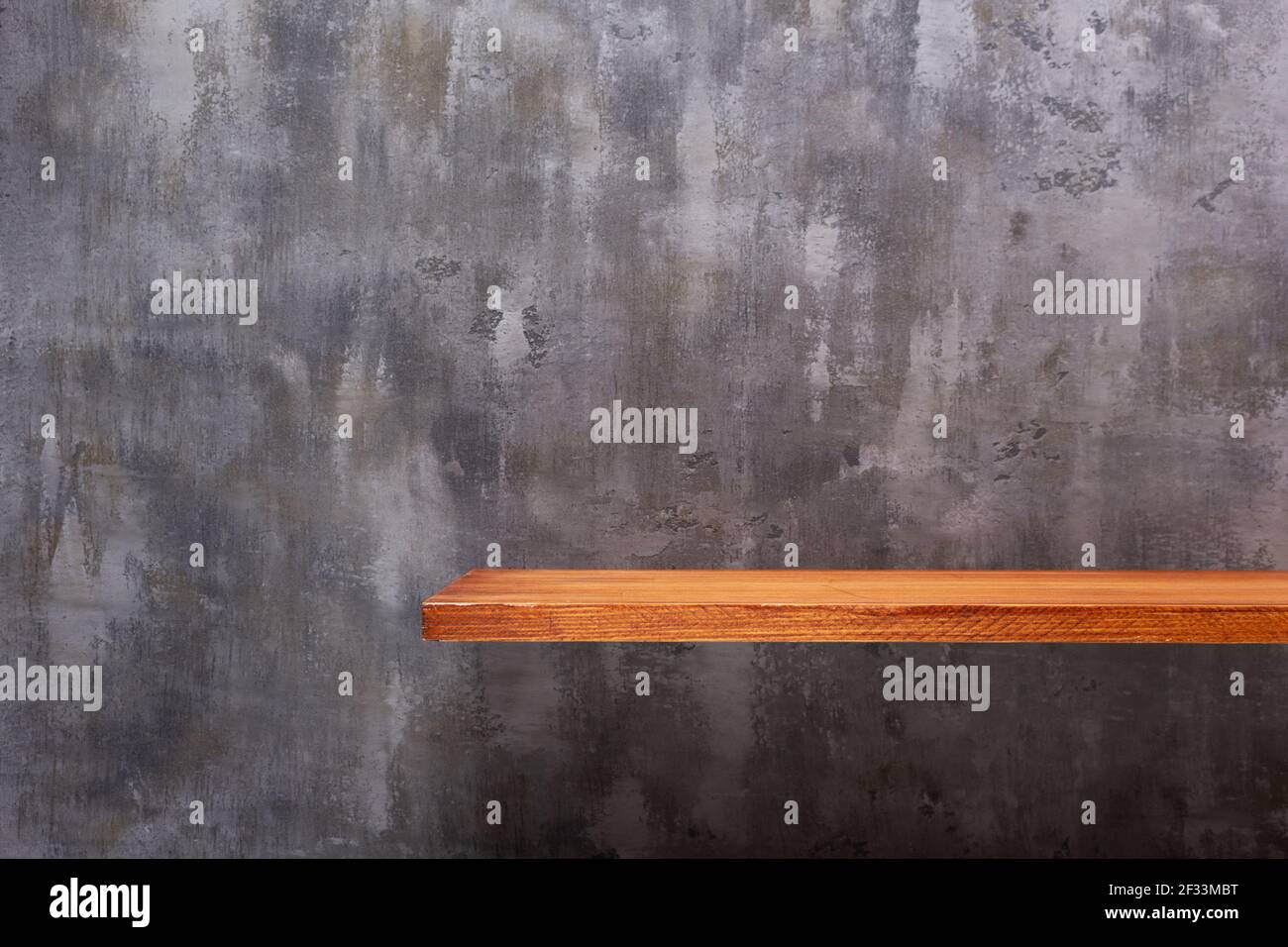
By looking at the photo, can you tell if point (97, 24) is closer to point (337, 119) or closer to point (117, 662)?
point (337, 119)

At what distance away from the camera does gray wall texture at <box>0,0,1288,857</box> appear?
254cm

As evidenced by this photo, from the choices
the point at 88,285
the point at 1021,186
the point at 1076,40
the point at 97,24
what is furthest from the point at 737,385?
the point at 97,24

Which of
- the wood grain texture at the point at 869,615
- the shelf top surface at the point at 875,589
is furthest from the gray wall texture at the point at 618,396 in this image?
the wood grain texture at the point at 869,615

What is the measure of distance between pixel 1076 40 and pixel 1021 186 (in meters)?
0.42

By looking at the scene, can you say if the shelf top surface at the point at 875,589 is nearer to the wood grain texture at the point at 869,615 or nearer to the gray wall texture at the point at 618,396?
the wood grain texture at the point at 869,615

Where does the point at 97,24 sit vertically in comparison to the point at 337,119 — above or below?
above

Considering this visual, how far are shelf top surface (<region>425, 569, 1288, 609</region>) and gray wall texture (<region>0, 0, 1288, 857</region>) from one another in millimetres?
599

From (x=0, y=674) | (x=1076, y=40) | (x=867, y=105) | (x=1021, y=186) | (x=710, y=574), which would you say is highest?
(x=1076, y=40)

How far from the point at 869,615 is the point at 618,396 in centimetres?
119

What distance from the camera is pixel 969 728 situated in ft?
8.52

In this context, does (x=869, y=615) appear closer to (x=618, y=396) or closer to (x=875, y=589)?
(x=875, y=589)

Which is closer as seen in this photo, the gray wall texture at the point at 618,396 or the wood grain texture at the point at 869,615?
the wood grain texture at the point at 869,615

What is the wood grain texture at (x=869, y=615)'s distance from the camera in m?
1.56
